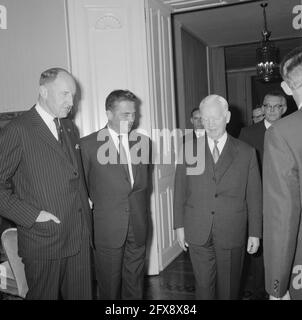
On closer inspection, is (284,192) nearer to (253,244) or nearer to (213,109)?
(213,109)

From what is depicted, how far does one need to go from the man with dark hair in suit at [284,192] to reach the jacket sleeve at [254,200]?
2.82ft

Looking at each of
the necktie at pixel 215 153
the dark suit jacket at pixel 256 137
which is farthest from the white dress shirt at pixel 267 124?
the necktie at pixel 215 153

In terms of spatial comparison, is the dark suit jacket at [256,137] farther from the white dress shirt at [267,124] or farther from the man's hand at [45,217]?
the man's hand at [45,217]

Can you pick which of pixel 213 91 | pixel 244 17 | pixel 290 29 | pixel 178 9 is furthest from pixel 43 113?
pixel 213 91

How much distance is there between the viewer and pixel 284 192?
4.83 ft

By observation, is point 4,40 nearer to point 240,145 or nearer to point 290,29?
point 240,145

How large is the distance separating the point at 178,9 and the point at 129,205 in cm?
309

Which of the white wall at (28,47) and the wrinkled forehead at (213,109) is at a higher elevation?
the white wall at (28,47)

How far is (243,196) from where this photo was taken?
2.44 metres

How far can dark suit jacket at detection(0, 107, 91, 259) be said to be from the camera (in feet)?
6.50

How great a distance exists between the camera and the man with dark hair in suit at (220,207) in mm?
2385

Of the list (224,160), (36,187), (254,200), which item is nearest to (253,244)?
(254,200)

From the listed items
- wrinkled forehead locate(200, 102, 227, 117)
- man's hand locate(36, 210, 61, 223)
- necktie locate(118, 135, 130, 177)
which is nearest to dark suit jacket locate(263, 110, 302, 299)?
wrinkled forehead locate(200, 102, 227, 117)

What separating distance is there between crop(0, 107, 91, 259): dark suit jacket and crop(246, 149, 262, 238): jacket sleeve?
1.15 m
